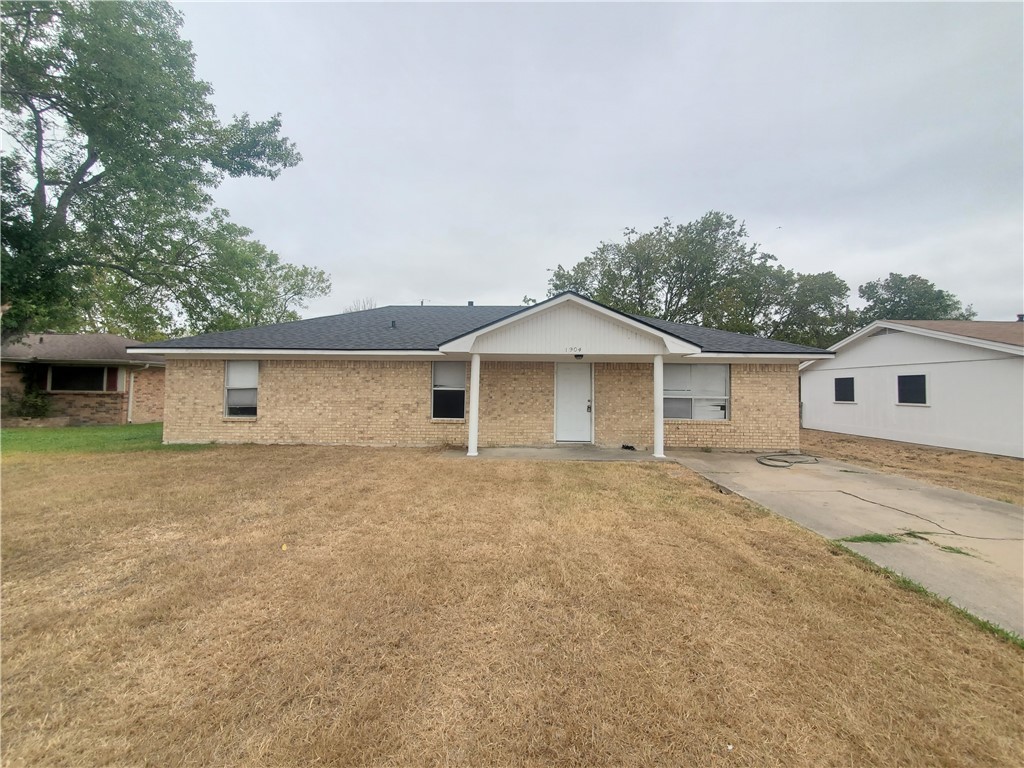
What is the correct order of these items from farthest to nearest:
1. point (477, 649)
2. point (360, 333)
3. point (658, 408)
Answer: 1. point (360, 333)
2. point (658, 408)
3. point (477, 649)

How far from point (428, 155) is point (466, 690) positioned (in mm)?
16930

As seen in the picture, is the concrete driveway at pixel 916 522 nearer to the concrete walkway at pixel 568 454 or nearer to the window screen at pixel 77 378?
the concrete walkway at pixel 568 454

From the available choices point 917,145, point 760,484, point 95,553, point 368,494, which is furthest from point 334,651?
point 917,145

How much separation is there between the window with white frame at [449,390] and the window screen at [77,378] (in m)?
16.5

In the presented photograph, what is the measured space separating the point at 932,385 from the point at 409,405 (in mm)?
16167

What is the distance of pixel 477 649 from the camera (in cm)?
236

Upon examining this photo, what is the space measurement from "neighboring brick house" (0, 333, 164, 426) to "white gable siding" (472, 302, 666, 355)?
17.1m

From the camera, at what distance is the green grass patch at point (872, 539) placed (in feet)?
13.4

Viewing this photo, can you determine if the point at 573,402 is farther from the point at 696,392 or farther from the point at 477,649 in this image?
the point at 477,649

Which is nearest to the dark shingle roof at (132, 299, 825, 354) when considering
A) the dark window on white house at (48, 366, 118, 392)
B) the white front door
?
the white front door

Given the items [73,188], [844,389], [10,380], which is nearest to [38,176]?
Result: [73,188]

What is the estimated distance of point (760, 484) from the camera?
6527 mm

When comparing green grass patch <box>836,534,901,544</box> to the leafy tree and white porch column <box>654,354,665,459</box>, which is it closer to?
white porch column <box>654,354,665,459</box>

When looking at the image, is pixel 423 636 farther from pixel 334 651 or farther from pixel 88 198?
pixel 88 198
